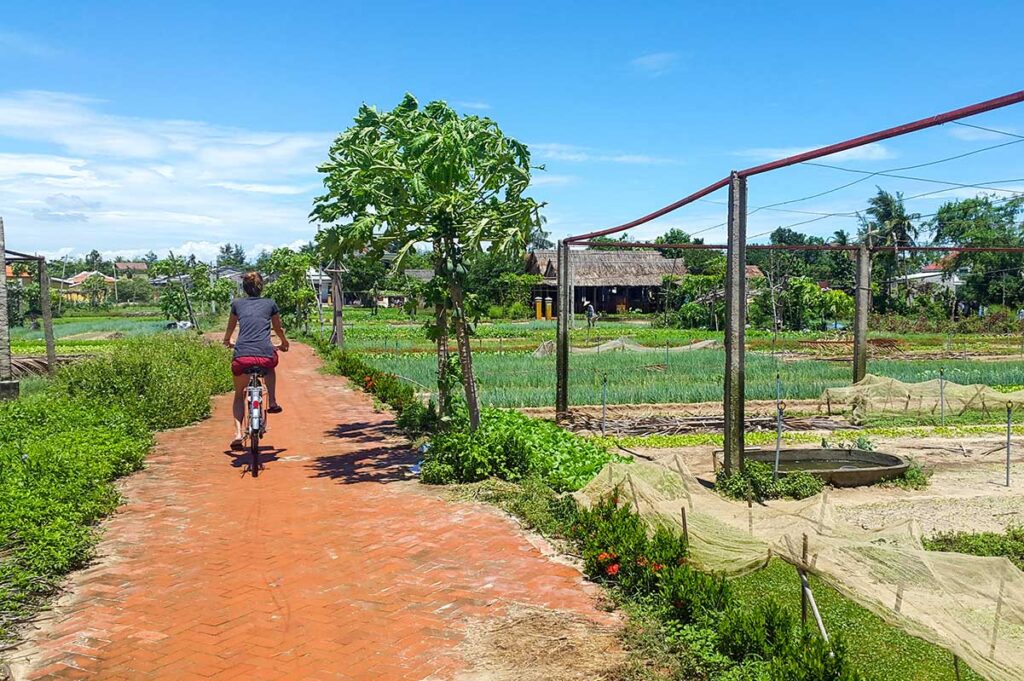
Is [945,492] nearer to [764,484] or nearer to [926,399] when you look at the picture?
[764,484]

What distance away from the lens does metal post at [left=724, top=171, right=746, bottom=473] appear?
8.61 m

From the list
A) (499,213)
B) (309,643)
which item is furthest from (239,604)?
(499,213)

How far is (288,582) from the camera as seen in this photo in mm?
5559

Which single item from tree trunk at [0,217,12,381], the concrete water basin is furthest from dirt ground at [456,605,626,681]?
tree trunk at [0,217,12,381]

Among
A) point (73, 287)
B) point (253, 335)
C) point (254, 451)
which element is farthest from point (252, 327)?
point (73, 287)

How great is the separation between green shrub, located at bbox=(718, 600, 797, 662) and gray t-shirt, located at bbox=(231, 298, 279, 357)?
19.4ft

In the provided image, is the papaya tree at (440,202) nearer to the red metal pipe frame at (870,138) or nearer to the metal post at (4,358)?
the red metal pipe frame at (870,138)

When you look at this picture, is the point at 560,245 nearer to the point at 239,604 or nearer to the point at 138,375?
the point at 138,375

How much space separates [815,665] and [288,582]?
3.40 metres

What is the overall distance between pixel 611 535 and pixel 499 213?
450cm

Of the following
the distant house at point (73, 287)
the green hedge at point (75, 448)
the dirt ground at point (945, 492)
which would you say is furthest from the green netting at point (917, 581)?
the distant house at point (73, 287)

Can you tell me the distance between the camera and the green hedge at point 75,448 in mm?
5566

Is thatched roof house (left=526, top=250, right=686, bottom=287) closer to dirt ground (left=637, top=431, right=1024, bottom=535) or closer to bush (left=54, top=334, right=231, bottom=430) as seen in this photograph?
dirt ground (left=637, top=431, right=1024, bottom=535)

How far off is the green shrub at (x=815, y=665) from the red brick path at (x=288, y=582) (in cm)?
151
